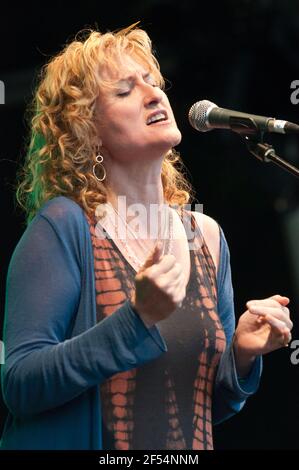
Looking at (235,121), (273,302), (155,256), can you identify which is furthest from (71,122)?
(273,302)

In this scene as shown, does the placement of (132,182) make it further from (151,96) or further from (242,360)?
(242,360)

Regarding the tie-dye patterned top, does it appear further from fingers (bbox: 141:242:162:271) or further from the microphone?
the microphone

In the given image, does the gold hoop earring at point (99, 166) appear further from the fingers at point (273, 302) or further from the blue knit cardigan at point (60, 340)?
the fingers at point (273, 302)

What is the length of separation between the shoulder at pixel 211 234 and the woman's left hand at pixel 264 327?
27 cm

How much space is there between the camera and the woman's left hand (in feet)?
7.11

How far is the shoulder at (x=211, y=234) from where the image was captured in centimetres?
252

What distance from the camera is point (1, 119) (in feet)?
11.3

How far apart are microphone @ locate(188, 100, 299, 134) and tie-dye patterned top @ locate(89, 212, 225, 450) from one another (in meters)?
0.36

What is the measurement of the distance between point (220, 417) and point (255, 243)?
145 cm

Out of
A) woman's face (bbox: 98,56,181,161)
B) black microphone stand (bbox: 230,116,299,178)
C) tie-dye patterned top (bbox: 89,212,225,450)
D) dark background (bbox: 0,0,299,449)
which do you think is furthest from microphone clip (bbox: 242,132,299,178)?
dark background (bbox: 0,0,299,449)

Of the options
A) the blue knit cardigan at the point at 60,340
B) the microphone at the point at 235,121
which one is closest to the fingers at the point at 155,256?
the blue knit cardigan at the point at 60,340

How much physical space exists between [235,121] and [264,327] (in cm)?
49

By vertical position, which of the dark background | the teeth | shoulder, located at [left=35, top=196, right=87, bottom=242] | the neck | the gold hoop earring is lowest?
shoulder, located at [left=35, top=196, right=87, bottom=242]
